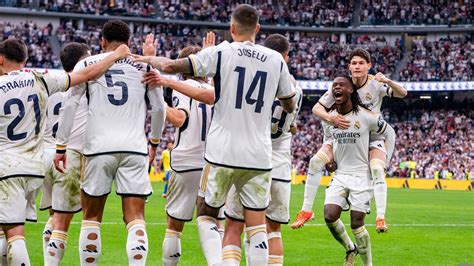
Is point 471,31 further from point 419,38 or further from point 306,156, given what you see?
point 306,156

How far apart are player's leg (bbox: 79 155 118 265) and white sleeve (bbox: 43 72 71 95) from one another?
785 mm

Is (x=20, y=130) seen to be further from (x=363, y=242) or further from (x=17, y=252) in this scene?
(x=363, y=242)

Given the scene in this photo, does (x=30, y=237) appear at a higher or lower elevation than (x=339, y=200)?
lower

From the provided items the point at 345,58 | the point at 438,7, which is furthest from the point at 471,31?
the point at 345,58

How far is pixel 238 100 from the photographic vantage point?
7.56 m

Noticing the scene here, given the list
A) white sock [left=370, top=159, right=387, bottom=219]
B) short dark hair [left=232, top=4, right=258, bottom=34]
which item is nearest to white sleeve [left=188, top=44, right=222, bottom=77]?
short dark hair [left=232, top=4, right=258, bottom=34]

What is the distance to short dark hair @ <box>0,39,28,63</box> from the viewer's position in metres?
8.20

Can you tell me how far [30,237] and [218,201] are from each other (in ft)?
24.8

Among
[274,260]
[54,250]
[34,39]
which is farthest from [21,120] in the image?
[34,39]

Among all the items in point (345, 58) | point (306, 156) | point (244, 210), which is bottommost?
point (306, 156)

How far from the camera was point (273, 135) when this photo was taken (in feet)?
31.2

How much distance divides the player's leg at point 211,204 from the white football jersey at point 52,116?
316cm

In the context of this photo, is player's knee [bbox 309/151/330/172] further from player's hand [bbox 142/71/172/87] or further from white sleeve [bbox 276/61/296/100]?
player's hand [bbox 142/71/172/87]

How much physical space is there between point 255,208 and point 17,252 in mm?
2402
